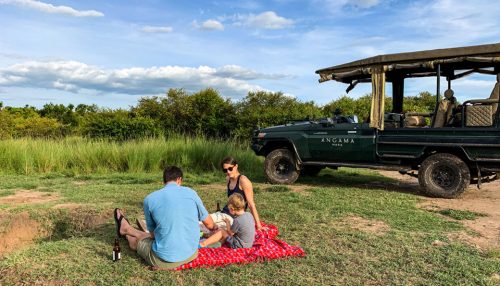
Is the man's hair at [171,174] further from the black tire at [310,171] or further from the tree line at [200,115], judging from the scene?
the tree line at [200,115]

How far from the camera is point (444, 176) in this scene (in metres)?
8.60

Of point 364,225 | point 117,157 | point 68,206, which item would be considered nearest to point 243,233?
point 364,225

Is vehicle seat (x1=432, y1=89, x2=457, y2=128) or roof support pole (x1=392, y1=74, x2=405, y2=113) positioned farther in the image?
roof support pole (x1=392, y1=74, x2=405, y2=113)

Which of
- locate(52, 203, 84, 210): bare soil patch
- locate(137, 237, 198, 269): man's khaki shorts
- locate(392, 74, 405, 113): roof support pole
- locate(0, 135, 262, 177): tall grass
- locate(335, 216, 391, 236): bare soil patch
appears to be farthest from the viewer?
locate(0, 135, 262, 177): tall grass

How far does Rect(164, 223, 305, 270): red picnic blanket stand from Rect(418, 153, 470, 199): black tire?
4.58 m

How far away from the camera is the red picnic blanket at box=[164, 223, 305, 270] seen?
4656 mm

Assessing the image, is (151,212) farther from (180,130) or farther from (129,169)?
(180,130)

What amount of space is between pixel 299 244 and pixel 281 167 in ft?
17.0

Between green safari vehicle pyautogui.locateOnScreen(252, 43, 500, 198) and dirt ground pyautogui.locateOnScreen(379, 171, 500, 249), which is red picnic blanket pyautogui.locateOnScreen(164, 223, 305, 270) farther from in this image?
green safari vehicle pyautogui.locateOnScreen(252, 43, 500, 198)

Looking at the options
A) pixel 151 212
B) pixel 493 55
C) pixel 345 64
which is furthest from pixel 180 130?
pixel 151 212

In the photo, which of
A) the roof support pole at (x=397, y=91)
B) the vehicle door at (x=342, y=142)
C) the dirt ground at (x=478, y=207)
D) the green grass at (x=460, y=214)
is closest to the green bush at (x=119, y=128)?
the vehicle door at (x=342, y=142)

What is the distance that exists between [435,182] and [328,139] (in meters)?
2.25

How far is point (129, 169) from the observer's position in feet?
42.7

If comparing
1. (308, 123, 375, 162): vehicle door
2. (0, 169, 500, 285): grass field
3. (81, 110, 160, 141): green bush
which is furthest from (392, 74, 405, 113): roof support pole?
(81, 110, 160, 141): green bush
